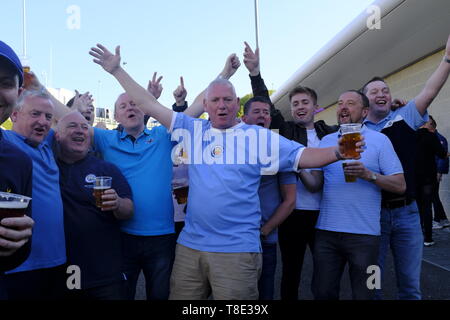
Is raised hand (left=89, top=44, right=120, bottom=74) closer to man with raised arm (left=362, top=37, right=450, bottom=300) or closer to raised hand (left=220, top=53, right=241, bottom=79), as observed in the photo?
raised hand (left=220, top=53, right=241, bottom=79)

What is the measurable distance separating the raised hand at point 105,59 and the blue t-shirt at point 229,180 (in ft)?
2.05

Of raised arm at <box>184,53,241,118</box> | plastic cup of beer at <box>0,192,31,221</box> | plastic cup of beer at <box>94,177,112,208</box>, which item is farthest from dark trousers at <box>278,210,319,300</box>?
plastic cup of beer at <box>0,192,31,221</box>

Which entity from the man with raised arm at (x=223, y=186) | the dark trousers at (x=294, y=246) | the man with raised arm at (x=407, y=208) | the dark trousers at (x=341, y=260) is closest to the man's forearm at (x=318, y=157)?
the man with raised arm at (x=223, y=186)

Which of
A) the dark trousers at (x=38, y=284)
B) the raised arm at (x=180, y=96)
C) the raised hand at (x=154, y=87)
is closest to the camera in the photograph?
the dark trousers at (x=38, y=284)

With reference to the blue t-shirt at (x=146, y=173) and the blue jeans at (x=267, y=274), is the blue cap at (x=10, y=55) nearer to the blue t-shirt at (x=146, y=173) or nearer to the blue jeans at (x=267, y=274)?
the blue t-shirt at (x=146, y=173)

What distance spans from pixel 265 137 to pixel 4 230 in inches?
64.1

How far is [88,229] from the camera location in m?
2.25

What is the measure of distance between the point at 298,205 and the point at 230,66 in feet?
4.51

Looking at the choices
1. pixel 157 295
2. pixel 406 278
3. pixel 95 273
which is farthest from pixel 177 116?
pixel 406 278

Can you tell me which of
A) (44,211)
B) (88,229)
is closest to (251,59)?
(88,229)

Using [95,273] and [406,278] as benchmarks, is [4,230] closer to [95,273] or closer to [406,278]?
[95,273]

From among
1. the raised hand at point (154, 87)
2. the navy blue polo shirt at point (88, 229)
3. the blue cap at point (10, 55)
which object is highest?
the raised hand at point (154, 87)

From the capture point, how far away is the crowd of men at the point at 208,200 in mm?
2129
